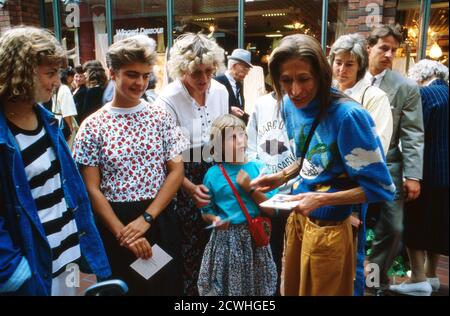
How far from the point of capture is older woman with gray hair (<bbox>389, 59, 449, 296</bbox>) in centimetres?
309

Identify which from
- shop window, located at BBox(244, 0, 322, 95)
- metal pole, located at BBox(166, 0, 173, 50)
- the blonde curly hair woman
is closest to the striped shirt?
the blonde curly hair woman

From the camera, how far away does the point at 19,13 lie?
719 centimetres

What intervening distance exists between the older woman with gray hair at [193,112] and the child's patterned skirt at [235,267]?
0.78 feet

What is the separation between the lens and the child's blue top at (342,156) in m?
1.53

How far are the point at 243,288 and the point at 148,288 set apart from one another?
0.54 metres

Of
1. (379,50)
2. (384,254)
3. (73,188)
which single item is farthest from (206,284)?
(379,50)

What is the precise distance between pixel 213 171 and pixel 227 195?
0.17m

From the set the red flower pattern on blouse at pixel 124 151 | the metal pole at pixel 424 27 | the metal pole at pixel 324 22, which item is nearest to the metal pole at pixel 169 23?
the metal pole at pixel 324 22

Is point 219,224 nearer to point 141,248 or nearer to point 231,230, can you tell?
point 231,230

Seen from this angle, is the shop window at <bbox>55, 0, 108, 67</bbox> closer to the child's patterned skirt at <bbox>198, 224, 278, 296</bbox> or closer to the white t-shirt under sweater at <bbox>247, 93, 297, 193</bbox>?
the white t-shirt under sweater at <bbox>247, 93, 297, 193</bbox>

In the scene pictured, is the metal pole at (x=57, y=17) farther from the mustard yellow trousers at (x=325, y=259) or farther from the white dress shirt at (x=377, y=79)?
the mustard yellow trousers at (x=325, y=259)

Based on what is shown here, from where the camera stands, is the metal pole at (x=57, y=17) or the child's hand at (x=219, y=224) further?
the metal pole at (x=57, y=17)

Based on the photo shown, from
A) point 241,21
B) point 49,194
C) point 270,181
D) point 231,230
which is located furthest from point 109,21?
point 270,181
